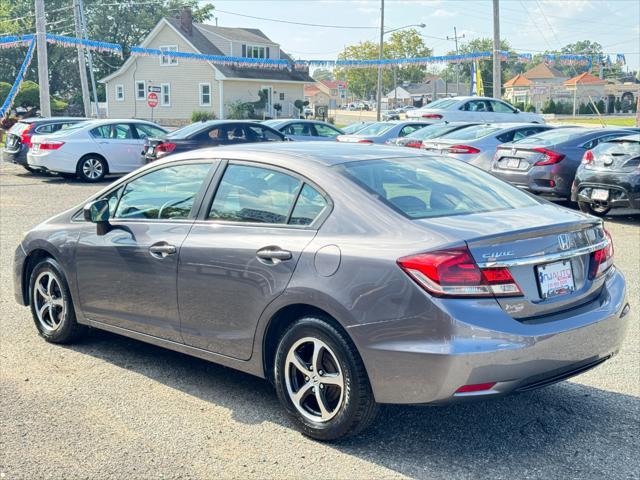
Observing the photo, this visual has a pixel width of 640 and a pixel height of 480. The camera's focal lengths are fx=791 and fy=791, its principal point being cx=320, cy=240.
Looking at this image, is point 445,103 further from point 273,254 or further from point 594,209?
point 273,254

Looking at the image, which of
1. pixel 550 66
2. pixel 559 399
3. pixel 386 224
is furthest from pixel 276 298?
pixel 550 66

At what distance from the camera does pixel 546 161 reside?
13828 mm

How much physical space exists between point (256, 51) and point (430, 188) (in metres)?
56.7

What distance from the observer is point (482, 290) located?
377 centimetres

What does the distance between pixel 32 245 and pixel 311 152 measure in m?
2.54

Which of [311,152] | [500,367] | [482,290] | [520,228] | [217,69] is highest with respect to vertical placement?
[217,69]

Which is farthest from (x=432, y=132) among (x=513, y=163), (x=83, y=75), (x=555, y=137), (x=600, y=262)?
(x=83, y=75)

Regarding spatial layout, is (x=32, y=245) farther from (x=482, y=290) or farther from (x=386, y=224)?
(x=482, y=290)

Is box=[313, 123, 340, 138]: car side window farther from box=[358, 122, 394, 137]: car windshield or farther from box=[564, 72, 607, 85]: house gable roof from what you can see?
box=[564, 72, 607, 85]: house gable roof

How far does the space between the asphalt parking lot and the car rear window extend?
1231 millimetres

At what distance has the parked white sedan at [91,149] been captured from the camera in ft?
62.7

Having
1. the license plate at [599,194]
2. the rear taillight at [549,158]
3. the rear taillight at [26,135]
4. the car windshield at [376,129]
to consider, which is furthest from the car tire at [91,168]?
the license plate at [599,194]

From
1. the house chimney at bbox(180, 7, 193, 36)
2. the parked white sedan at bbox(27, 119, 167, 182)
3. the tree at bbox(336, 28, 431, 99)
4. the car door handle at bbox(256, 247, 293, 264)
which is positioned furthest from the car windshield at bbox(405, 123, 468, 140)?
the tree at bbox(336, 28, 431, 99)

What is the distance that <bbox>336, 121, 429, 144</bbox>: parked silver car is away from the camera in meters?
20.8
